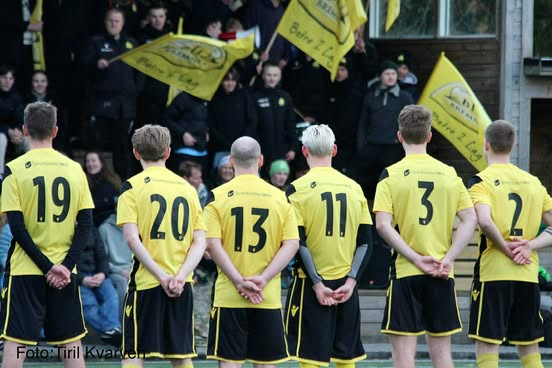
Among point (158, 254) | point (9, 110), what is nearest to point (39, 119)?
point (158, 254)

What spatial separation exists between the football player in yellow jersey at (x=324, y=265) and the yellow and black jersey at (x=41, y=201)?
168 centimetres

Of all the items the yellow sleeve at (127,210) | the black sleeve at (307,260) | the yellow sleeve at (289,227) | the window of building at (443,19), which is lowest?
the black sleeve at (307,260)

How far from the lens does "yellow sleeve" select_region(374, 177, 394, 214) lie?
34.2 ft

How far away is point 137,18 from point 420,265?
8586 millimetres

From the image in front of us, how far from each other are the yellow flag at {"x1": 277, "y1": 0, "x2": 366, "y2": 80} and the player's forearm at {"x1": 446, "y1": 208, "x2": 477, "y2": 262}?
6461mm

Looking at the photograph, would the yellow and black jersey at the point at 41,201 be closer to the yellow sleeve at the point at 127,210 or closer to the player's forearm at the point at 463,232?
the yellow sleeve at the point at 127,210

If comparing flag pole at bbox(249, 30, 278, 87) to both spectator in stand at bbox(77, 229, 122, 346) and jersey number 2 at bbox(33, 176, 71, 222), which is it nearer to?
spectator in stand at bbox(77, 229, 122, 346)

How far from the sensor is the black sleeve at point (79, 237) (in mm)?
10148

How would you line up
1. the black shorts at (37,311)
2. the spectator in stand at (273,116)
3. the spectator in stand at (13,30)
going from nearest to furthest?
1. the black shorts at (37,311)
2. the spectator in stand at (13,30)
3. the spectator in stand at (273,116)

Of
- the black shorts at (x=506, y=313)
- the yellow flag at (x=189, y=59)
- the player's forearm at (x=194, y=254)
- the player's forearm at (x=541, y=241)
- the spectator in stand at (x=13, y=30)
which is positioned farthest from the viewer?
the spectator in stand at (x=13, y=30)

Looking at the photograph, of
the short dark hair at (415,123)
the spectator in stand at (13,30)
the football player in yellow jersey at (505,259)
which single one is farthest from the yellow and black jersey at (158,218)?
the spectator in stand at (13,30)

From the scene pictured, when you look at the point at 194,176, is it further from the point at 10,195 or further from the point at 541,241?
the point at 10,195

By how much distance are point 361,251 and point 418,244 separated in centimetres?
44

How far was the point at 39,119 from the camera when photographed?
10.1 meters
